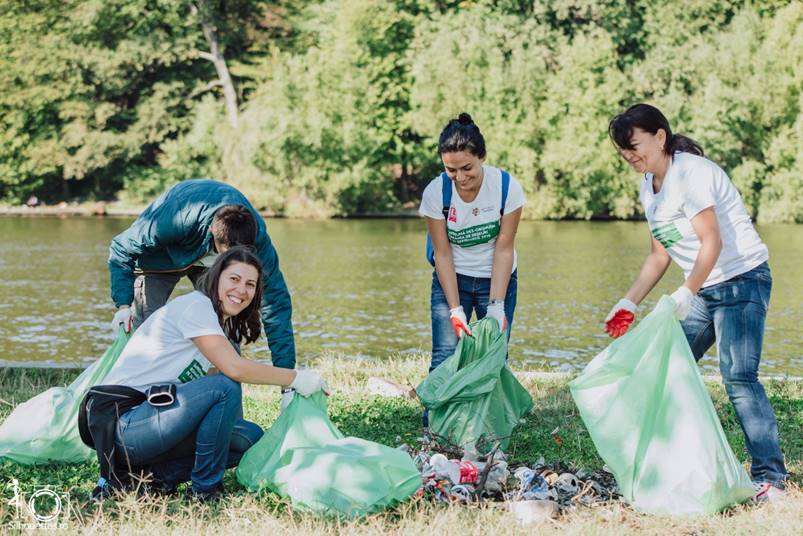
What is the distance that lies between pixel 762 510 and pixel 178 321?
98.0 inches

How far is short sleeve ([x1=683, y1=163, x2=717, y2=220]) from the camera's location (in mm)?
3980

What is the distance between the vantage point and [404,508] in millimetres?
3711

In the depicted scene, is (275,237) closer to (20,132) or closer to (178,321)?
(20,132)

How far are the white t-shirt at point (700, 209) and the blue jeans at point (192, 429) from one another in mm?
2032

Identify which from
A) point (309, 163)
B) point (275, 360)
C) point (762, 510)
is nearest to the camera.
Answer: point (762, 510)

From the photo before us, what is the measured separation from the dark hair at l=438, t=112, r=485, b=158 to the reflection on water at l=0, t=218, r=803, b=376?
438cm

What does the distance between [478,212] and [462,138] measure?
1.67ft

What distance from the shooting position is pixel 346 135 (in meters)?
30.8

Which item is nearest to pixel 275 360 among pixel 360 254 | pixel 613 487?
pixel 613 487

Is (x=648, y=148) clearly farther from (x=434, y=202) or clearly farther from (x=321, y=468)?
(x=321, y=468)

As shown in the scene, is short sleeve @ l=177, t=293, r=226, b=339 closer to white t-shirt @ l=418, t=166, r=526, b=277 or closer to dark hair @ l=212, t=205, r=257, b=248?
dark hair @ l=212, t=205, r=257, b=248

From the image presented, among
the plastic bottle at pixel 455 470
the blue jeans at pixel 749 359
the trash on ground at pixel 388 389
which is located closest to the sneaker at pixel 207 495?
the plastic bottle at pixel 455 470

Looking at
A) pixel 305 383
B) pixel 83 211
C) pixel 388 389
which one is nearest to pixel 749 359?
pixel 305 383

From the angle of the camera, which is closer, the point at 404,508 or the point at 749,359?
the point at 404,508
